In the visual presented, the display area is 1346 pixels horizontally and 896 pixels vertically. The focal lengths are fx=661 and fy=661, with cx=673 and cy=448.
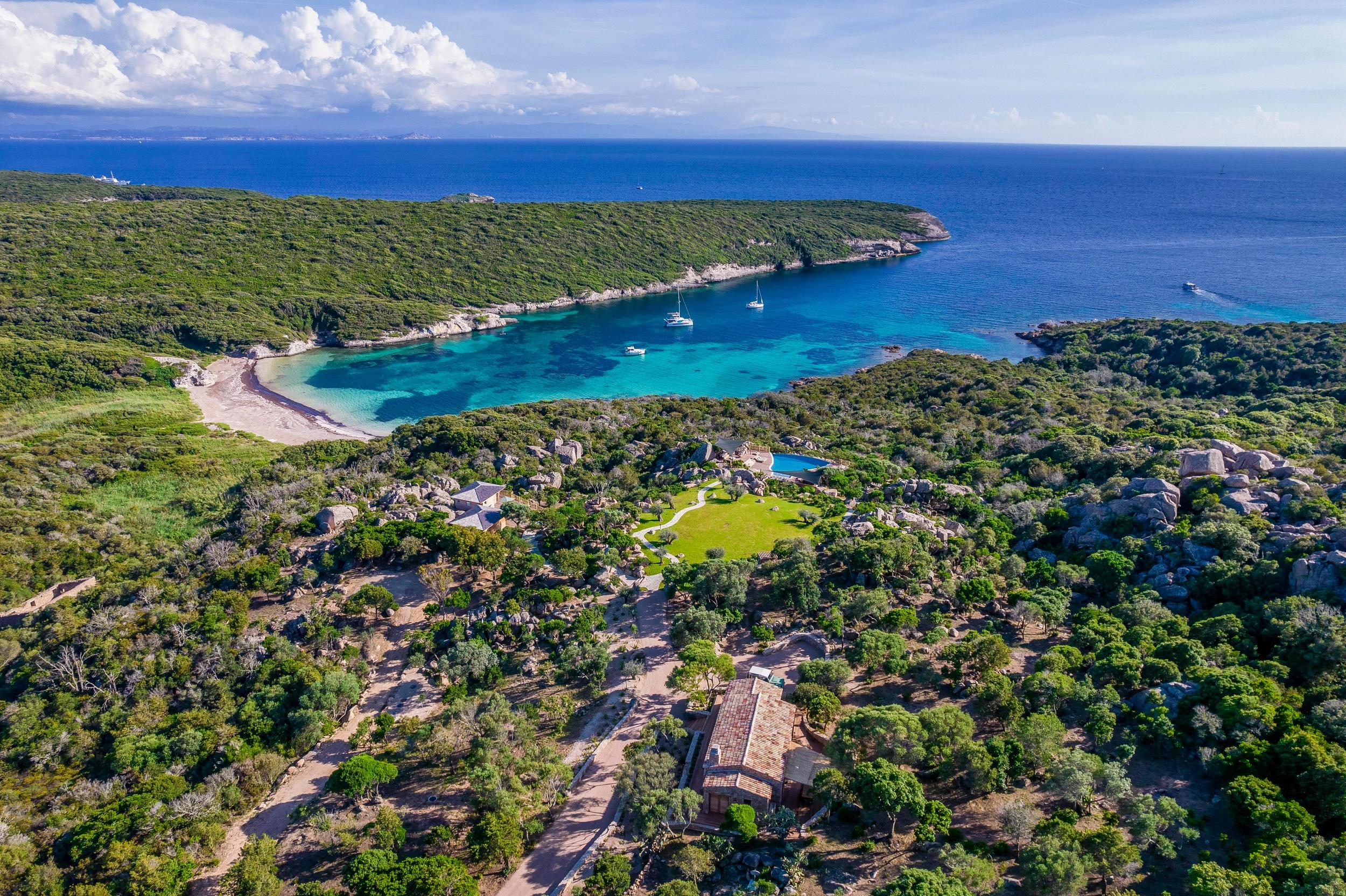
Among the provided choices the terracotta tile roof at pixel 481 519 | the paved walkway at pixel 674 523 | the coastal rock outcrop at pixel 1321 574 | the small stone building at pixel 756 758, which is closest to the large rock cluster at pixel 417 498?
the terracotta tile roof at pixel 481 519

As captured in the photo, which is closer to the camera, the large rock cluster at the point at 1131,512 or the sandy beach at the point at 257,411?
the large rock cluster at the point at 1131,512

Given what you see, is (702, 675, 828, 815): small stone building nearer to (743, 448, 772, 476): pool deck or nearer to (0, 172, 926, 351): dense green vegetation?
(743, 448, 772, 476): pool deck

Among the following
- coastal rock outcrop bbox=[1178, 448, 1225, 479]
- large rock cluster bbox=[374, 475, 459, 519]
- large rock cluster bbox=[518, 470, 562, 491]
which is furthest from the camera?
large rock cluster bbox=[518, 470, 562, 491]

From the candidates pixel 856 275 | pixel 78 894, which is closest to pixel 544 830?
pixel 78 894

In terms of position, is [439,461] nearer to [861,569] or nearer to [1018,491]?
[861,569]

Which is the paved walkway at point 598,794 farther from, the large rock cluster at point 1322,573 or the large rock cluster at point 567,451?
the large rock cluster at point 1322,573

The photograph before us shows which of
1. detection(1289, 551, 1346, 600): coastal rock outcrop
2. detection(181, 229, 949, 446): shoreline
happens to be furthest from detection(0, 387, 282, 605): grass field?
detection(1289, 551, 1346, 600): coastal rock outcrop
